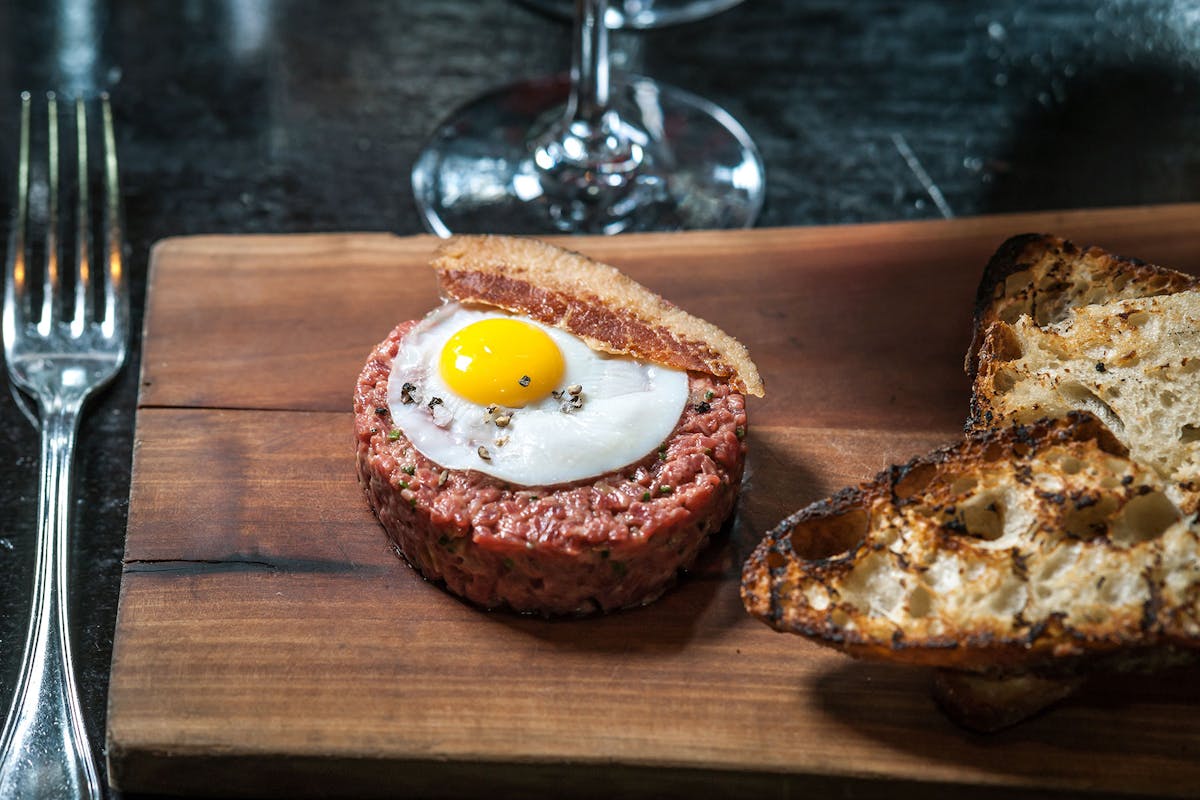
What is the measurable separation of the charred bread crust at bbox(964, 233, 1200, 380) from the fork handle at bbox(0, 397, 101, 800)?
2520 mm

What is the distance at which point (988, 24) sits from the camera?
20.0 feet

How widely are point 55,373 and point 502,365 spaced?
1.51 metres

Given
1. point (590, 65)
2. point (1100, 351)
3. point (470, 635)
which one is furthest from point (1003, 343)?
point (590, 65)

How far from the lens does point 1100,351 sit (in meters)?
3.75

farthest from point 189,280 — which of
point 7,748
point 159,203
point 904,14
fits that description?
point 904,14

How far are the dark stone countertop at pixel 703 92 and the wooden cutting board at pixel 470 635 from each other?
0.94 metres

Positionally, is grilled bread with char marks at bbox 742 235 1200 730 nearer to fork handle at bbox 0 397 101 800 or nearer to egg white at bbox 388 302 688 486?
egg white at bbox 388 302 688 486

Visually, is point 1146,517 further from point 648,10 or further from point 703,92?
point 648,10

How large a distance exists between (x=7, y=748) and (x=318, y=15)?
12.2 feet

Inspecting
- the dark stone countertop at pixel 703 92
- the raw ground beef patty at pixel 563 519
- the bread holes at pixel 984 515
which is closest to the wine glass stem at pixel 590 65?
the dark stone countertop at pixel 703 92

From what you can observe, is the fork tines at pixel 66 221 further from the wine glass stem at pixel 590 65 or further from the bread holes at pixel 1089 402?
the bread holes at pixel 1089 402

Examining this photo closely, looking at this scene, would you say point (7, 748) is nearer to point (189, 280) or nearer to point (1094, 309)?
point (189, 280)

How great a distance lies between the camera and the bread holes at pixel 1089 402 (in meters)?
3.59

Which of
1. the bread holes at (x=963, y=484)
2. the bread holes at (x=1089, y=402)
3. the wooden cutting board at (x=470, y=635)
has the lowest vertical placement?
the wooden cutting board at (x=470, y=635)
